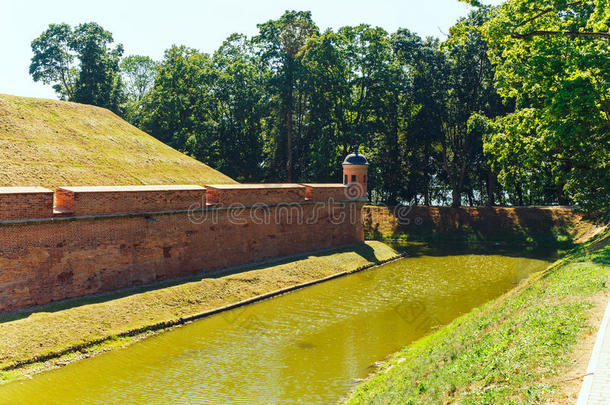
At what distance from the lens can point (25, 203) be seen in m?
12.5

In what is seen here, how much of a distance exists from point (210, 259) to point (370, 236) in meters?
19.4

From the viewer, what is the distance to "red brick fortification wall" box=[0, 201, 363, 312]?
12.4 meters

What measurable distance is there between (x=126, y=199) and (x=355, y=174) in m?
14.6

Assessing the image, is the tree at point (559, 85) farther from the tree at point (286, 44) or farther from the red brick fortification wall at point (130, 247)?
the tree at point (286, 44)

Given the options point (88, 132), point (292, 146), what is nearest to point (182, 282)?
point (88, 132)

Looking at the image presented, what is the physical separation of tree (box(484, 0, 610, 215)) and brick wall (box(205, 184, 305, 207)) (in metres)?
9.36

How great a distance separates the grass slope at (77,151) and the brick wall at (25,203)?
457 centimetres

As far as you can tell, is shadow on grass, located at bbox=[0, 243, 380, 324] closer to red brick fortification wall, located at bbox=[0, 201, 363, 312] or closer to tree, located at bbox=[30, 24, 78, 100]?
red brick fortification wall, located at bbox=[0, 201, 363, 312]

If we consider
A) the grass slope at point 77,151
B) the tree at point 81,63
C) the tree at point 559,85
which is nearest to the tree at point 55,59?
the tree at point 81,63

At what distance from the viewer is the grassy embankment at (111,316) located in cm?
1077

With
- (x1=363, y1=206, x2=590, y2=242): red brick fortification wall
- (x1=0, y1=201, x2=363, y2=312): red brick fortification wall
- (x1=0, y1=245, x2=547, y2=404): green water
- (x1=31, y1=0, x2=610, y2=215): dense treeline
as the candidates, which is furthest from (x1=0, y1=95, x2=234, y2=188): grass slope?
(x1=363, y1=206, x2=590, y2=242): red brick fortification wall

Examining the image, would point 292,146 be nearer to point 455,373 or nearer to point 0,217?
point 0,217

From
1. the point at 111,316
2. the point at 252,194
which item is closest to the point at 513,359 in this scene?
the point at 111,316

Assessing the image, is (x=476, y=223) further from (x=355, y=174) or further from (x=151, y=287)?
(x=151, y=287)
